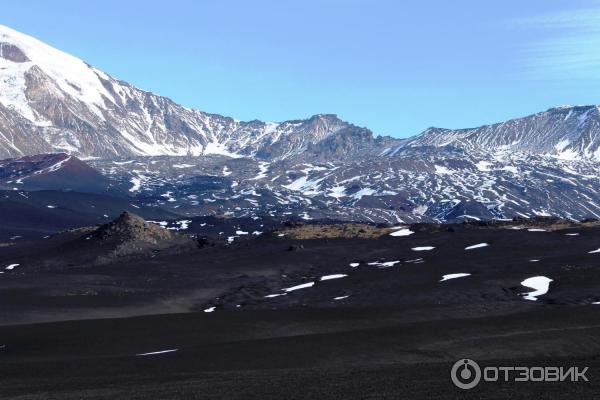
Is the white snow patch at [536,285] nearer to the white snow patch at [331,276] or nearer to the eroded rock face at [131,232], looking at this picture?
the white snow patch at [331,276]

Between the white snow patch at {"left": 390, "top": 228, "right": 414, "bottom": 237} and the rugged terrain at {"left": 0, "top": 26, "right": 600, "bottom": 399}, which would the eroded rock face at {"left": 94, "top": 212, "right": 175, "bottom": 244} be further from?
the white snow patch at {"left": 390, "top": 228, "right": 414, "bottom": 237}

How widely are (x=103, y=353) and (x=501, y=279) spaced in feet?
132

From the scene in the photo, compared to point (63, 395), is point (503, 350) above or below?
below

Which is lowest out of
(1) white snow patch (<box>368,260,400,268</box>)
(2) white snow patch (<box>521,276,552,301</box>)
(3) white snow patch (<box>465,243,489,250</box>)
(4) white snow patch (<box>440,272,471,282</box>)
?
(2) white snow patch (<box>521,276,552,301</box>)

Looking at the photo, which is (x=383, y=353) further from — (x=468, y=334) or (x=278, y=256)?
(x=278, y=256)

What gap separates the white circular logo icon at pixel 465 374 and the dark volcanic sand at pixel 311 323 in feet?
1.69

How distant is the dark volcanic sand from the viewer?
3862cm

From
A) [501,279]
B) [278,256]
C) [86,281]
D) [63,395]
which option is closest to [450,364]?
[63,395]

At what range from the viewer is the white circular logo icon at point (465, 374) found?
116ft

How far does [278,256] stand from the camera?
116 m

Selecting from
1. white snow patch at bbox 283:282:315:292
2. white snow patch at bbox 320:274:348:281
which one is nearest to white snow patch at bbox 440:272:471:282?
white snow patch at bbox 320:274:348:281

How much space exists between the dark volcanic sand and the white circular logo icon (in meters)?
0.52

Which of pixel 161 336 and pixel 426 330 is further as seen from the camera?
pixel 161 336

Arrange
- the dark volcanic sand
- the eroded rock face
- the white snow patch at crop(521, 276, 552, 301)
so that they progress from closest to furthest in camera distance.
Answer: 1. the dark volcanic sand
2. the white snow patch at crop(521, 276, 552, 301)
3. the eroded rock face
